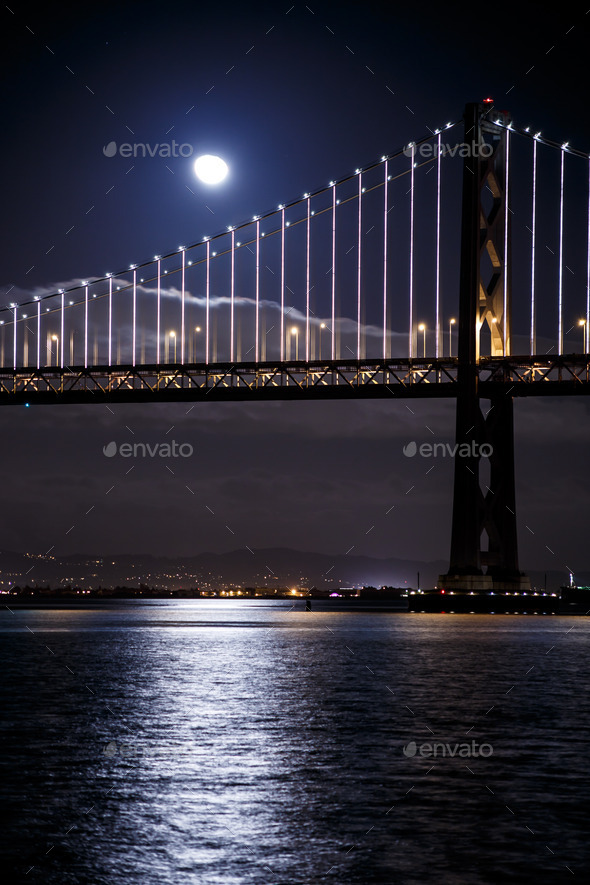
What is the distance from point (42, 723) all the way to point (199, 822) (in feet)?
28.8

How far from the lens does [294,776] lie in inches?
584

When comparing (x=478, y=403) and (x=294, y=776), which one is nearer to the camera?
(x=294, y=776)

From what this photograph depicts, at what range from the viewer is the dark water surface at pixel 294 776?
10539 millimetres

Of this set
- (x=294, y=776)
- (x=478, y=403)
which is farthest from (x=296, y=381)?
(x=294, y=776)

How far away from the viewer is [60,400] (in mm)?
69250

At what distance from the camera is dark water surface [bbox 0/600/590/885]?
34.6ft

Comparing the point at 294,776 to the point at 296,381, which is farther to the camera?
the point at 296,381

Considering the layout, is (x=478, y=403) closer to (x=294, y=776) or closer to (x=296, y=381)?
(x=296, y=381)

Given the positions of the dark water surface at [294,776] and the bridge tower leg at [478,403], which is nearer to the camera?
the dark water surface at [294,776]

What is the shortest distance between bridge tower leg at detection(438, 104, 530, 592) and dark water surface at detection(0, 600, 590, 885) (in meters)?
28.2

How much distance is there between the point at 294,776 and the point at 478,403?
4778cm

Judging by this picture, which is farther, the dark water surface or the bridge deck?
the bridge deck

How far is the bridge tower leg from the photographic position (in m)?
59.8

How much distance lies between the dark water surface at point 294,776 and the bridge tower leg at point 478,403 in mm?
28172
